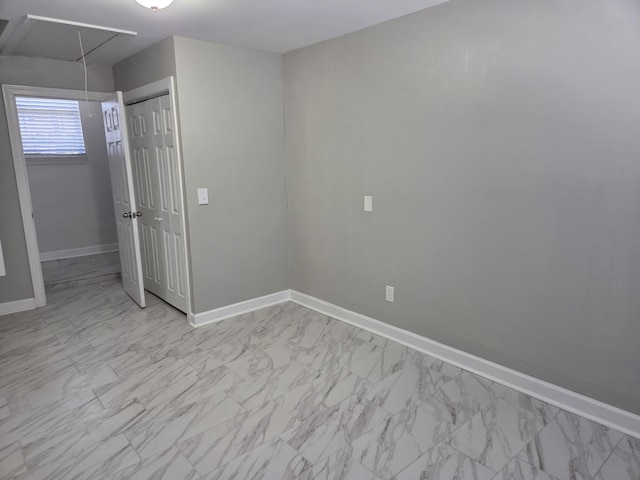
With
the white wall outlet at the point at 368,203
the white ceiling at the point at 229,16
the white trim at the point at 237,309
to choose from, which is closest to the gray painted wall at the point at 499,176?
the white wall outlet at the point at 368,203

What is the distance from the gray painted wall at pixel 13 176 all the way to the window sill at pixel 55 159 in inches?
85.6

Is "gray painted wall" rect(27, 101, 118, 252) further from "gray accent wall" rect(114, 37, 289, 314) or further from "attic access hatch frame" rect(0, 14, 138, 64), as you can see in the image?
"attic access hatch frame" rect(0, 14, 138, 64)

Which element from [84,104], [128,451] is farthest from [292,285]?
[84,104]

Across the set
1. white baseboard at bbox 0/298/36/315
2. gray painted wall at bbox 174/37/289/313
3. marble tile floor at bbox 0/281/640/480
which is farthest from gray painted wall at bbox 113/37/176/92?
white baseboard at bbox 0/298/36/315

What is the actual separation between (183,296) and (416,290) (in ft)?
6.76

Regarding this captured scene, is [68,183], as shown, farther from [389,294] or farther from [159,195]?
[389,294]

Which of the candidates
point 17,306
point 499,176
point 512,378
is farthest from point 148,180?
point 512,378

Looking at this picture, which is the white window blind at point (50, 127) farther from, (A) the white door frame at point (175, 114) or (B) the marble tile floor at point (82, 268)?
(A) the white door frame at point (175, 114)

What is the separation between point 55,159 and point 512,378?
619 centimetres

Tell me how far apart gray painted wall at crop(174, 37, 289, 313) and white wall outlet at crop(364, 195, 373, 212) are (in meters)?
1.02

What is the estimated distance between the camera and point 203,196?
3.41m

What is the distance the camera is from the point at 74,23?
8.93 ft

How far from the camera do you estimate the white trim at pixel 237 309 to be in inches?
139

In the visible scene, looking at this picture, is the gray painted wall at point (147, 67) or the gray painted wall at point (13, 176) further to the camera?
the gray painted wall at point (13, 176)
